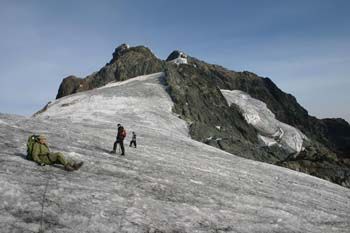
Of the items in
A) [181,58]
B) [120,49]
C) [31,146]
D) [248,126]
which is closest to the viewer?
[31,146]

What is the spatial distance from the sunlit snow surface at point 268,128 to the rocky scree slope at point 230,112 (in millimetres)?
1864

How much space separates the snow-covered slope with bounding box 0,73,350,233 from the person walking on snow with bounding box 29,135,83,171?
1.06 feet

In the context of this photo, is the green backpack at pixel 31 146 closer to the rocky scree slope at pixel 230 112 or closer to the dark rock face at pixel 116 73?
the rocky scree slope at pixel 230 112

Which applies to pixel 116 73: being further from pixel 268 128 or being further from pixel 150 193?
pixel 150 193

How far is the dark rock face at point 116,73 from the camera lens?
338 ft

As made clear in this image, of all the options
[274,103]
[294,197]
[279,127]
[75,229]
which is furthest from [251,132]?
[75,229]

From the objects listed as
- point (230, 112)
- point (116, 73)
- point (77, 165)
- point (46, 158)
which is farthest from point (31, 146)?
point (116, 73)

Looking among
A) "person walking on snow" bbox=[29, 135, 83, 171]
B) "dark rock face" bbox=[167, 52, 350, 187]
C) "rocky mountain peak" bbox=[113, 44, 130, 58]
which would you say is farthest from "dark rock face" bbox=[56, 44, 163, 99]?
"person walking on snow" bbox=[29, 135, 83, 171]

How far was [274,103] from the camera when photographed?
4050 inches

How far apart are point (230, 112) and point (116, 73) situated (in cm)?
3911

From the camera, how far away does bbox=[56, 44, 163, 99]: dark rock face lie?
103125mm

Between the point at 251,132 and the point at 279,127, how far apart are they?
361 inches

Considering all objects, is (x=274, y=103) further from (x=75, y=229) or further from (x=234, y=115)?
(x=75, y=229)

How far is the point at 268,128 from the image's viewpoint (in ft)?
250
